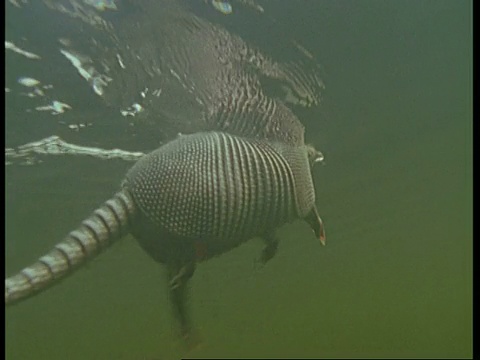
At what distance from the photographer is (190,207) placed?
4.23m

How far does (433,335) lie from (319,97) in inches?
1563

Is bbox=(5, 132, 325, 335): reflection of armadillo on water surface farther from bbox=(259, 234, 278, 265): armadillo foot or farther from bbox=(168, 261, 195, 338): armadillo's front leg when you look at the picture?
bbox=(259, 234, 278, 265): armadillo foot

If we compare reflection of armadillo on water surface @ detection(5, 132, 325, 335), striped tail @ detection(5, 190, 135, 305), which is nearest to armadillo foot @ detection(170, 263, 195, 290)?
reflection of armadillo on water surface @ detection(5, 132, 325, 335)

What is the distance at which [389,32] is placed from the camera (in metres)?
7.79

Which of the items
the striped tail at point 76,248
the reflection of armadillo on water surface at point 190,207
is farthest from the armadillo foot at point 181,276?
the striped tail at point 76,248

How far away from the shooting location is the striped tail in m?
3.58

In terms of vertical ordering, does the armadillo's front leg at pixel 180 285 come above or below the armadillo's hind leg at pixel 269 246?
below

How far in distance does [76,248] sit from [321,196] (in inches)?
432

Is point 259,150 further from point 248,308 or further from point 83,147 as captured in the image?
point 248,308

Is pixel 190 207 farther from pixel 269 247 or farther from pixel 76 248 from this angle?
pixel 269 247

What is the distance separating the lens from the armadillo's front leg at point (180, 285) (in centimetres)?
446

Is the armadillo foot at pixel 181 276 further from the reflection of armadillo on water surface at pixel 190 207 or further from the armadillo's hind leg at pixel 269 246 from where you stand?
the armadillo's hind leg at pixel 269 246

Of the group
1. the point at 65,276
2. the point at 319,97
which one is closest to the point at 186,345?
the point at 65,276

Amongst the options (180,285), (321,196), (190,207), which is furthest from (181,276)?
(321,196)
